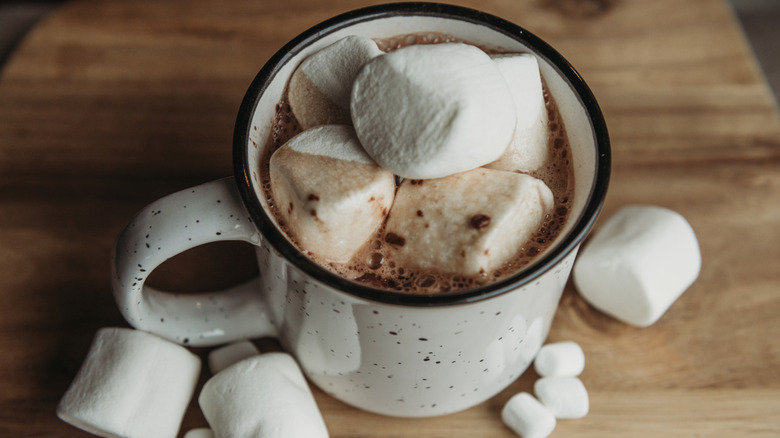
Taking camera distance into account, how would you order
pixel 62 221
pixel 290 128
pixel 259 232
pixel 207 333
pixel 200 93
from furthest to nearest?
pixel 200 93 < pixel 62 221 < pixel 207 333 < pixel 290 128 < pixel 259 232

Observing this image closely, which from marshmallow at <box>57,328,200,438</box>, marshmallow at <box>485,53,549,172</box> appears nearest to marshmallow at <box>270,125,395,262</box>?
marshmallow at <box>485,53,549,172</box>

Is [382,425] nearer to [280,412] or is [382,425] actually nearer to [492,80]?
[280,412]

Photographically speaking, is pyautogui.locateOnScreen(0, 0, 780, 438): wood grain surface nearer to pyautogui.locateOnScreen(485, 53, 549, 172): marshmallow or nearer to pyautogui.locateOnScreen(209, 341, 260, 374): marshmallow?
pyautogui.locateOnScreen(209, 341, 260, 374): marshmallow

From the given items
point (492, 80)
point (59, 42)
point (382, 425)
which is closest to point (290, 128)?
point (492, 80)

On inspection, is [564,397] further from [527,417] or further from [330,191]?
[330,191]

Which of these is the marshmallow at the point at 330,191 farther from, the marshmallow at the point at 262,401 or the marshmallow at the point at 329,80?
the marshmallow at the point at 262,401

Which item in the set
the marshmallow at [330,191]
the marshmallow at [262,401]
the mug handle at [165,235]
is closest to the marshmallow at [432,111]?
the marshmallow at [330,191]

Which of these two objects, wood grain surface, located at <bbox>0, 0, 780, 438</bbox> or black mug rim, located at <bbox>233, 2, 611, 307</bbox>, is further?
wood grain surface, located at <bbox>0, 0, 780, 438</bbox>
